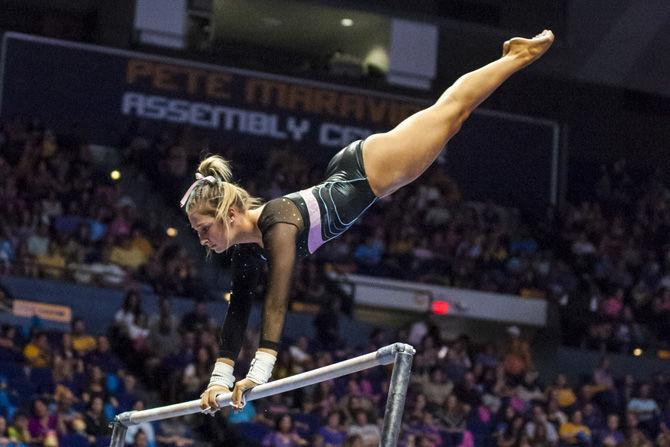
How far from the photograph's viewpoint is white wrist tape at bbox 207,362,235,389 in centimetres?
510

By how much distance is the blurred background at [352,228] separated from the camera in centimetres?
1196

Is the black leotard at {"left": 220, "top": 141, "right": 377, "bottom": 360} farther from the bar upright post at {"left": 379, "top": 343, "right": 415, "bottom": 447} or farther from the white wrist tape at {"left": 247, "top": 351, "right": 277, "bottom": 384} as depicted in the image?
the bar upright post at {"left": 379, "top": 343, "right": 415, "bottom": 447}

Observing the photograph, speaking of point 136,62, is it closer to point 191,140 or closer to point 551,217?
point 191,140

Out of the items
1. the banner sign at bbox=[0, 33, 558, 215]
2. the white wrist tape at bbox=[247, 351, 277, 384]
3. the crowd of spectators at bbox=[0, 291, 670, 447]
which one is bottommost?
the crowd of spectators at bbox=[0, 291, 670, 447]

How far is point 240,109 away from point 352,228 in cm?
298

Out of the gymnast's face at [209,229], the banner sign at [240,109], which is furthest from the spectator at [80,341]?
the gymnast's face at [209,229]

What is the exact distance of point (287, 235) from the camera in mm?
4941

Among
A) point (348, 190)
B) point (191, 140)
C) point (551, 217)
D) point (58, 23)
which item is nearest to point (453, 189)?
point (551, 217)

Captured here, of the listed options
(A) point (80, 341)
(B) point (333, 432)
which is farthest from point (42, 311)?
(B) point (333, 432)

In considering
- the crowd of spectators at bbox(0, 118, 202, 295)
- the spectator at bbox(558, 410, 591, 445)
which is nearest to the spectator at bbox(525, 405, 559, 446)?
the spectator at bbox(558, 410, 591, 445)

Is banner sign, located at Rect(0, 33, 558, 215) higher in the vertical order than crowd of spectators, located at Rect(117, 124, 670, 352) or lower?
higher

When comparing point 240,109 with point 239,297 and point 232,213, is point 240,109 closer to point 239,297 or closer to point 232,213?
point 239,297

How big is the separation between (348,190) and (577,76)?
634 inches

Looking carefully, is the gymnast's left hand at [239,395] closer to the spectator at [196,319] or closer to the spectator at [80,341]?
the spectator at [80,341]
